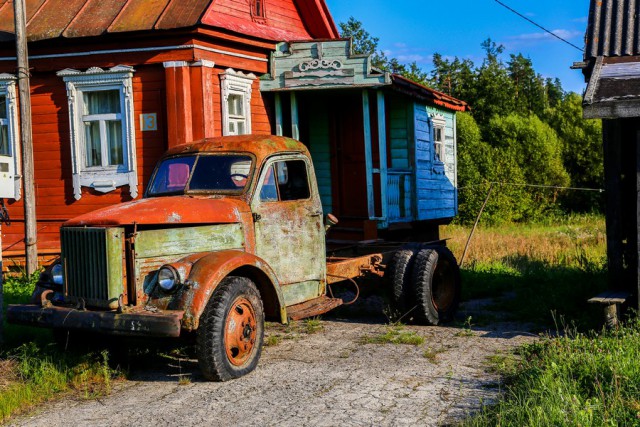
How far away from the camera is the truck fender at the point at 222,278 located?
19.2 feet

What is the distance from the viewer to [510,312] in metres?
9.55

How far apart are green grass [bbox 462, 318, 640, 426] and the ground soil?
0.27m

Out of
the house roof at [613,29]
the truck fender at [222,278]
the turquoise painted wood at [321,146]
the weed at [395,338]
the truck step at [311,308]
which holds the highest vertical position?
the house roof at [613,29]

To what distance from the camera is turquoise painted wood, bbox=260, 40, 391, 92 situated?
489 inches

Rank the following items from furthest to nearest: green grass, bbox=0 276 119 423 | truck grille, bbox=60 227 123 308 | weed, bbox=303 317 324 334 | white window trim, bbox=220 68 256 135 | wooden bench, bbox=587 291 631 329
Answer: white window trim, bbox=220 68 256 135 < weed, bbox=303 317 324 334 < wooden bench, bbox=587 291 631 329 < truck grille, bbox=60 227 123 308 < green grass, bbox=0 276 119 423

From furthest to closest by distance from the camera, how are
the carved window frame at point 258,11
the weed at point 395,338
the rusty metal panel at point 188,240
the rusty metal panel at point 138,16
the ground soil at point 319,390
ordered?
the carved window frame at point 258,11 → the rusty metal panel at point 138,16 → the weed at point 395,338 → the rusty metal panel at point 188,240 → the ground soil at point 319,390

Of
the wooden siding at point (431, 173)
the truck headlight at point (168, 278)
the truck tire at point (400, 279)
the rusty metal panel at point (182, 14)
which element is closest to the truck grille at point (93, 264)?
the truck headlight at point (168, 278)

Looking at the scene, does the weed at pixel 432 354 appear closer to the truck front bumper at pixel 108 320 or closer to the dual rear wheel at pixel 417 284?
the dual rear wheel at pixel 417 284

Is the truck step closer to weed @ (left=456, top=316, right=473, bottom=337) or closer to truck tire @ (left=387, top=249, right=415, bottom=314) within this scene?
truck tire @ (left=387, top=249, right=415, bottom=314)

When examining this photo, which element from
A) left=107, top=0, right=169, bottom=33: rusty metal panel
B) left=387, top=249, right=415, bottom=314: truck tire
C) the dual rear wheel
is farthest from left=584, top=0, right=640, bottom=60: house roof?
A: left=107, top=0, right=169, bottom=33: rusty metal panel

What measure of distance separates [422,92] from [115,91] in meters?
5.73

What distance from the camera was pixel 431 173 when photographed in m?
15.6

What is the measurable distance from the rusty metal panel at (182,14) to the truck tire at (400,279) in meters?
5.21

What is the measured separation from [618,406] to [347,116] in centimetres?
1003
